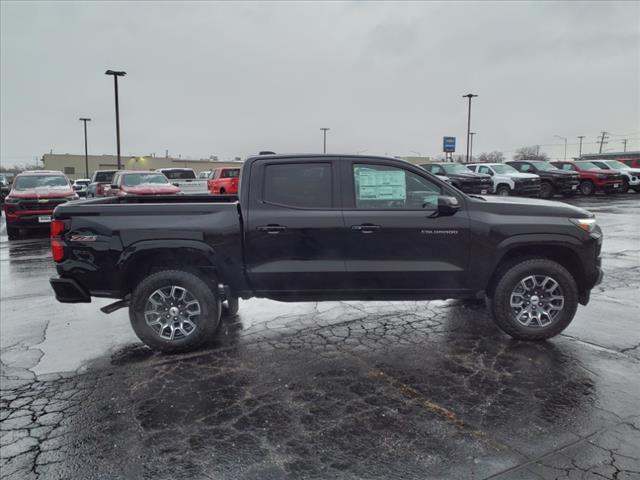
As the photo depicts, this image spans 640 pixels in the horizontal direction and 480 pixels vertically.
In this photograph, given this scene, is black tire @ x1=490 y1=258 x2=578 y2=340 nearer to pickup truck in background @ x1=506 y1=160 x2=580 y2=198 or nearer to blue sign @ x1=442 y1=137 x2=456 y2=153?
pickup truck in background @ x1=506 y1=160 x2=580 y2=198

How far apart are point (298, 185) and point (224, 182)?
66.1ft

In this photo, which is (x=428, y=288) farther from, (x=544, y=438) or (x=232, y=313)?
(x=232, y=313)

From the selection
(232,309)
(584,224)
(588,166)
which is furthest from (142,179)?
(588,166)

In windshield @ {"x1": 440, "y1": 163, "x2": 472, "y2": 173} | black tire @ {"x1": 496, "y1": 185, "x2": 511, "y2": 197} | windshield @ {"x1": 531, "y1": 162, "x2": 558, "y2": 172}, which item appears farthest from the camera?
windshield @ {"x1": 531, "y1": 162, "x2": 558, "y2": 172}

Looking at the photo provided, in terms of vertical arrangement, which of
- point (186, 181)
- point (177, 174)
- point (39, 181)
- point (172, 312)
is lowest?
point (172, 312)

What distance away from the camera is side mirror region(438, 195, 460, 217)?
4617 mm

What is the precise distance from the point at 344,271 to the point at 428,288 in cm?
88

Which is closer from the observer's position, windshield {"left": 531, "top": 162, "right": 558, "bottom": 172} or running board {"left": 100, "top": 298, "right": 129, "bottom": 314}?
running board {"left": 100, "top": 298, "right": 129, "bottom": 314}

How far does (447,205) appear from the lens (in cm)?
462

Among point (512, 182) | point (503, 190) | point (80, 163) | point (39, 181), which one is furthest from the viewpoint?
point (80, 163)

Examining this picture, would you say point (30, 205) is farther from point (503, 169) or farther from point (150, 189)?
point (503, 169)

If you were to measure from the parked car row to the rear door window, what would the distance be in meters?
16.8

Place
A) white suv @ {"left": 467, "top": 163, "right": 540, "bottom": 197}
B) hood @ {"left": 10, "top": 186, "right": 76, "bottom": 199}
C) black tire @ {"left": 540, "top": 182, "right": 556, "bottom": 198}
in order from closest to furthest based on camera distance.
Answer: hood @ {"left": 10, "top": 186, "right": 76, "bottom": 199} < white suv @ {"left": 467, "top": 163, "right": 540, "bottom": 197} < black tire @ {"left": 540, "top": 182, "right": 556, "bottom": 198}

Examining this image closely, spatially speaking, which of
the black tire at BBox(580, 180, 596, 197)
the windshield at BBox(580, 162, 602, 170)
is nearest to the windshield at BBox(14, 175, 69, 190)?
the black tire at BBox(580, 180, 596, 197)
